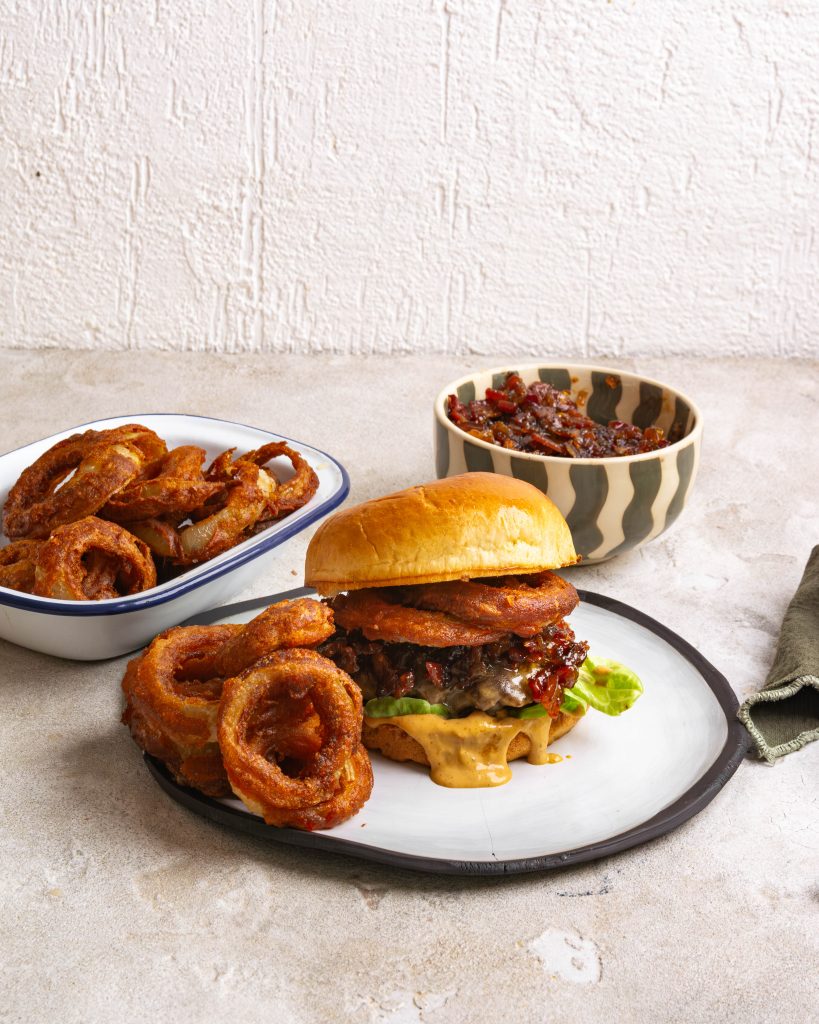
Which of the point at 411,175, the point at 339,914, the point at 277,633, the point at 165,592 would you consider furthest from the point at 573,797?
the point at 411,175

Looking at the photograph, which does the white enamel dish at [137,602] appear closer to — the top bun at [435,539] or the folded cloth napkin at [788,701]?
the top bun at [435,539]

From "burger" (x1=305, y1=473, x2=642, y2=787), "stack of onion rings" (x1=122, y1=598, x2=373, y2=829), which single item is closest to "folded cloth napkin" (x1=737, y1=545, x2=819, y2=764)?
"burger" (x1=305, y1=473, x2=642, y2=787)

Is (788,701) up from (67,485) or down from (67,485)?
down

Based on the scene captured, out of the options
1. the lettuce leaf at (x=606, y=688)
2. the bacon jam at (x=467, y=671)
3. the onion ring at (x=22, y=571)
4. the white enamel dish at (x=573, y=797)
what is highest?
the onion ring at (x=22, y=571)

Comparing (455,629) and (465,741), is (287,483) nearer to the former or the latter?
(455,629)

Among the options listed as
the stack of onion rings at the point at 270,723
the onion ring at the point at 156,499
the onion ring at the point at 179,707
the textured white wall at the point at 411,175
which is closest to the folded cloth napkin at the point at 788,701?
the stack of onion rings at the point at 270,723

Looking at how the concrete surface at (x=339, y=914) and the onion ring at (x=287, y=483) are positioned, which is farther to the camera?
the onion ring at (x=287, y=483)

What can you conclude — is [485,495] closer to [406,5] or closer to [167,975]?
[167,975]
